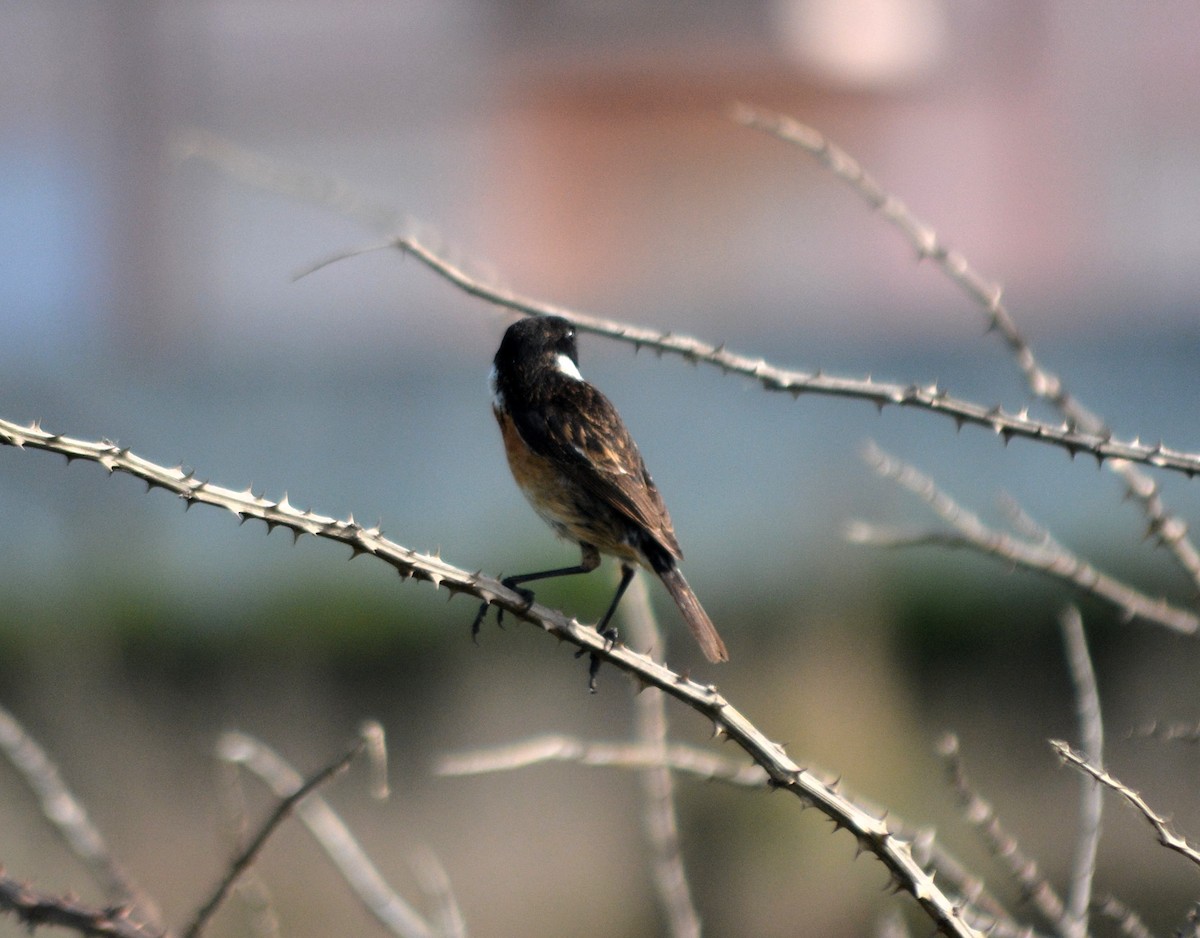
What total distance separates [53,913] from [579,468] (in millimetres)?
1988

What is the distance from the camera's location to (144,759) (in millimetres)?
8984

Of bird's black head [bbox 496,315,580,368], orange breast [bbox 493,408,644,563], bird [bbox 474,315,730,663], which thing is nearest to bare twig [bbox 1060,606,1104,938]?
bird [bbox 474,315,730,663]

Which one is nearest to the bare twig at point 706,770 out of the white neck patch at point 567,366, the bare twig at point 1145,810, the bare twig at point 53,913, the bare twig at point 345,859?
the bare twig at point 345,859

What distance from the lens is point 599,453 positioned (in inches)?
156

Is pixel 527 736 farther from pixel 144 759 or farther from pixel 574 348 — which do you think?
pixel 574 348

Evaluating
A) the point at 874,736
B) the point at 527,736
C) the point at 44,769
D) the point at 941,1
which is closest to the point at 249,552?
the point at 527,736

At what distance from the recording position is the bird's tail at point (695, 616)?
3.60m

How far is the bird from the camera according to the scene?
3871 millimetres

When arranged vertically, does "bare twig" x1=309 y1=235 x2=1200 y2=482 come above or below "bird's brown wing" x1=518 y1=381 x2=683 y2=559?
below

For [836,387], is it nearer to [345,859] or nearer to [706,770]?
[706,770]

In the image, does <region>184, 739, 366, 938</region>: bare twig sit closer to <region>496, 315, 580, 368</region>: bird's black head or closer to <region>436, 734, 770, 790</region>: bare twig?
<region>436, 734, 770, 790</region>: bare twig

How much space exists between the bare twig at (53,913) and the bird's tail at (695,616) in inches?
63.3

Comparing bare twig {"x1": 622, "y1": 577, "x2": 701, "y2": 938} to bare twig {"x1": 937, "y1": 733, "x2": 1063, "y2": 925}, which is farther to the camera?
bare twig {"x1": 622, "y1": 577, "x2": 701, "y2": 938}

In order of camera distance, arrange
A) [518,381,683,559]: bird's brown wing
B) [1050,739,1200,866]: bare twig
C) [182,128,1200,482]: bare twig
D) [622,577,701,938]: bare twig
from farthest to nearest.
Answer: [518,381,683,559]: bird's brown wing < [622,577,701,938]: bare twig < [182,128,1200,482]: bare twig < [1050,739,1200,866]: bare twig
